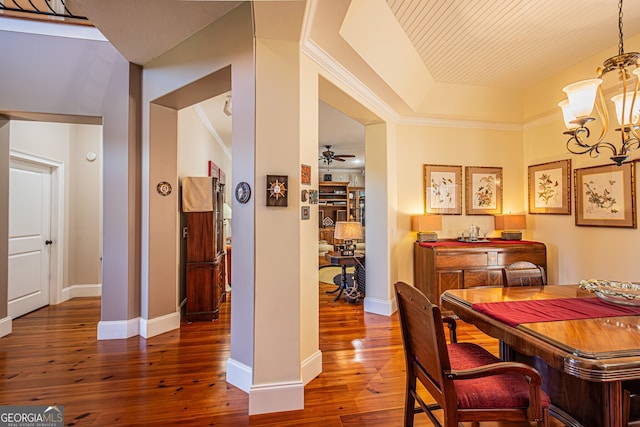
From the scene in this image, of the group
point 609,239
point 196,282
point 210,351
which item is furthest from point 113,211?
point 609,239

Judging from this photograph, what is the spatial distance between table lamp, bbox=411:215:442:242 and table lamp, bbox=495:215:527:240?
104 cm

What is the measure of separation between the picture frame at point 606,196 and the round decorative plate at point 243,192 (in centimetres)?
400

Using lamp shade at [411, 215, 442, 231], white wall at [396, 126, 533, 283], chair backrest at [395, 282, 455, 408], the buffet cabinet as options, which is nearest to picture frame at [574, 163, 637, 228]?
white wall at [396, 126, 533, 283]

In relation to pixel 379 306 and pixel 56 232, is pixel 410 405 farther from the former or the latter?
pixel 56 232

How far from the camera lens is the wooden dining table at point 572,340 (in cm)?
111

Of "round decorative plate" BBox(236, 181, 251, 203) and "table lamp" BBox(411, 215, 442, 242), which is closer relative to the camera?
"round decorative plate" BBox(236, 181, 251, 203)

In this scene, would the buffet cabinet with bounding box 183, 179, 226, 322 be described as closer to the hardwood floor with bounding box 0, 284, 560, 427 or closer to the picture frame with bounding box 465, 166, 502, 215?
the hardwood floor with bounding box 0, 284, 560, 427

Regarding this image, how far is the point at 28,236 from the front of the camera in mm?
3820

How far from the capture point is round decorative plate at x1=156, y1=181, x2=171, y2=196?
316cm

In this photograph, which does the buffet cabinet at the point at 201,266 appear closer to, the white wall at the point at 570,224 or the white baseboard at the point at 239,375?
the white baseboard at the point at 239,375

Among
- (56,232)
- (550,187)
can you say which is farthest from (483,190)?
(56,232)

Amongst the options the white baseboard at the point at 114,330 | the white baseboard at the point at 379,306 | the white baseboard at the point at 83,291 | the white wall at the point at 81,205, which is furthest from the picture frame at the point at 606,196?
the white baseboard at the point at 83,291

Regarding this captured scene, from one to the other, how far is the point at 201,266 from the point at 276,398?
6.84ft

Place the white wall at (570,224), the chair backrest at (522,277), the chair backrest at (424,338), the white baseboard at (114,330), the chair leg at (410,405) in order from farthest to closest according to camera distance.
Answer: the white wall at (570,224), the white baseboard at (114,330), the chair backrest at (522,277), the chair leg at (410,405), the chair backrest at (424,338)
